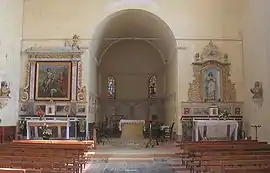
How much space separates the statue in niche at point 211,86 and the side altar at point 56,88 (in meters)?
5.91

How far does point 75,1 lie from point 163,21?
4.50m

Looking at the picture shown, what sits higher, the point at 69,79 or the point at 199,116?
the point at 69,79

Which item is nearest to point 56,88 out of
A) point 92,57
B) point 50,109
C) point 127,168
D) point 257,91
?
point 50,109

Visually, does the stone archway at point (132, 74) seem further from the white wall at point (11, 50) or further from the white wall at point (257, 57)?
the white wall at point (257, 57)

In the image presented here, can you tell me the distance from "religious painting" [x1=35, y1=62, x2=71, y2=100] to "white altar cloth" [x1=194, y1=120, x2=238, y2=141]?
6322mm

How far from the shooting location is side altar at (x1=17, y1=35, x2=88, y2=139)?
16.4 m

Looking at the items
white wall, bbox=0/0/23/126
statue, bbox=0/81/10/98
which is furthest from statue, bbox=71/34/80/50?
statue, bbox=0/81/10/98

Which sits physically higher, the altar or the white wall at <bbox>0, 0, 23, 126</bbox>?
the white wall at <bbox>0, 0, 23, 126</bbox>

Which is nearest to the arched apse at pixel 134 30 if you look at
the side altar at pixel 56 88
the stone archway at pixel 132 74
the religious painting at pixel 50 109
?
the stone archway at pixel 132 74

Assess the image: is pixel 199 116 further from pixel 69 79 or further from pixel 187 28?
pixel 69 79

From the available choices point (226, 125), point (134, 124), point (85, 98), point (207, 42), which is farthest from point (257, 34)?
point (85, 98)

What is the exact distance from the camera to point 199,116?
16484 millimetres

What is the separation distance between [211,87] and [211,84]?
145mm

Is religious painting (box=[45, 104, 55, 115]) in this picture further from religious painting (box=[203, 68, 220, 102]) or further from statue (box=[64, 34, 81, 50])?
religious painting (box=[203, 68, 220, 102])
